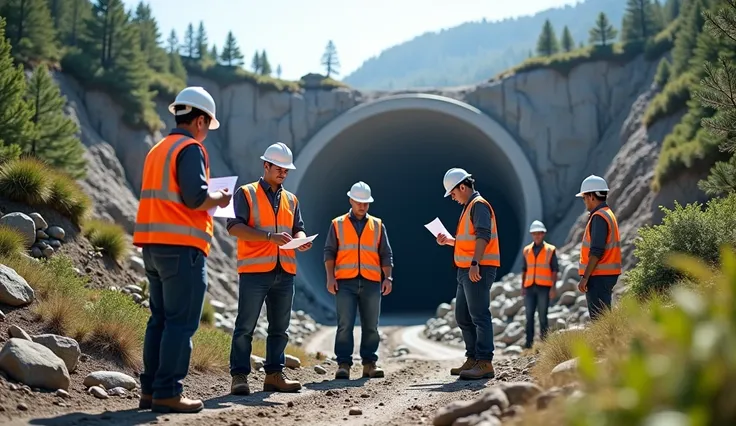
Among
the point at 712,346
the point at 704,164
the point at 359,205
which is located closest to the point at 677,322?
the point at 712,346

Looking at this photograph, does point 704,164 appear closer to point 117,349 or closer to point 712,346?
point 117,349

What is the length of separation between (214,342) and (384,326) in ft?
41.2

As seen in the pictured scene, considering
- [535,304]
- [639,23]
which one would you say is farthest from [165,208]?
[639,23]

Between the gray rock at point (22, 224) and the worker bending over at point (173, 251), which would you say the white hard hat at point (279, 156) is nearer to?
the worker bending over at point (173, 251)

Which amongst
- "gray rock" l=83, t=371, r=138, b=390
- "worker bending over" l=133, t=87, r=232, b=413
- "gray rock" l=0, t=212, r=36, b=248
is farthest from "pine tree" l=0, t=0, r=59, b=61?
"worker bending over" l=133, t=87, r=232, b=413

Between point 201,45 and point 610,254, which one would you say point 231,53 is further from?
point 610,254

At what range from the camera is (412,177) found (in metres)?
28.1

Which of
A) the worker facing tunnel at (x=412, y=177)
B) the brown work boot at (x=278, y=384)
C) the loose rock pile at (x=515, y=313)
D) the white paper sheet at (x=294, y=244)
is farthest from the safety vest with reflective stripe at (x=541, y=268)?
the worker facing tunnel at (x=412, y=177)

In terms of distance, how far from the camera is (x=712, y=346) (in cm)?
184

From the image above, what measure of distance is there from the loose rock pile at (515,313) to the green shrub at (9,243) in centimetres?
778

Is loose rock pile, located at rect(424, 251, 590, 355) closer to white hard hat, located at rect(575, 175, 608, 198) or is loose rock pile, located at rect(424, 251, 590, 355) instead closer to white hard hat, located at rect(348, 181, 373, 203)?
white hard hat, located at rect(575, 175, 608, 198)

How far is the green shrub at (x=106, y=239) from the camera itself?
10.1 m

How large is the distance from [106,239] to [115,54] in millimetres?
10516

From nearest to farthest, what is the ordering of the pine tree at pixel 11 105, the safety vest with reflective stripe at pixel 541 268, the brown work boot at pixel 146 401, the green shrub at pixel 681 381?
the green shrub at pixel 681 381, the brown work boot at pixel 146 401, the pine tree at pixel 11 105, the safety vest with reflective stripe at pixel 541 268
